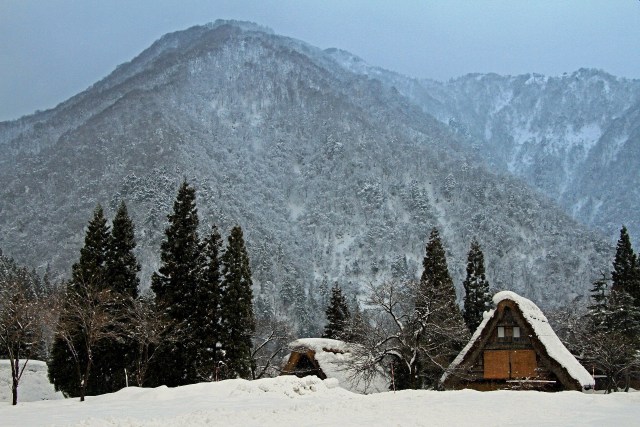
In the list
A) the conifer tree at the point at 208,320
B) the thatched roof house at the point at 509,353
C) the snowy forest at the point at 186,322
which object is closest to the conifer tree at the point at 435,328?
the snowy forest at the point at 186,322

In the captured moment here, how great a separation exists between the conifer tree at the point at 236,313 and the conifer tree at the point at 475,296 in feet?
69.1

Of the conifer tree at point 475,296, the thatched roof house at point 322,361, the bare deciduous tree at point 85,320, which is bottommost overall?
the thatched roof house at point 322,361

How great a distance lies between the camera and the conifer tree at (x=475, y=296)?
183ft

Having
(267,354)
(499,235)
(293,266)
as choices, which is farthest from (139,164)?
(267,354)

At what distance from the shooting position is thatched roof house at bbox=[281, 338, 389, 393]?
43.3 meters

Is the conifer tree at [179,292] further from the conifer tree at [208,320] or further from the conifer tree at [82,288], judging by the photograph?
the conifer tree at [82,288]

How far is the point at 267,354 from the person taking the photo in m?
64.3

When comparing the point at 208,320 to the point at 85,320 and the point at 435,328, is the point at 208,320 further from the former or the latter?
the point at 435,328

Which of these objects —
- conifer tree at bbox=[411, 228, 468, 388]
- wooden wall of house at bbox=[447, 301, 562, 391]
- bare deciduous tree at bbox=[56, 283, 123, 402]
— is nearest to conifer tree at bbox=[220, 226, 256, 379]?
bare deciduous tree at bbox=[56, 283, 123, 402]

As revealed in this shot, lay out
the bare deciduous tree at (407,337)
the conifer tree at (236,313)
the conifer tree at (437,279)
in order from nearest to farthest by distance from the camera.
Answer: the bare deciduous tree at (407,337)
the conifer tree at (437,279)
the conifer tree at (236,313)

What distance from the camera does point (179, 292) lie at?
137ft

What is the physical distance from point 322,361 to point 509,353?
43.0ft

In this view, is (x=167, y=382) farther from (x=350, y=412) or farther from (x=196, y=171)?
(x=196, y=171)

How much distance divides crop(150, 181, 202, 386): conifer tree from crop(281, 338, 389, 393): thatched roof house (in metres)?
8.72
